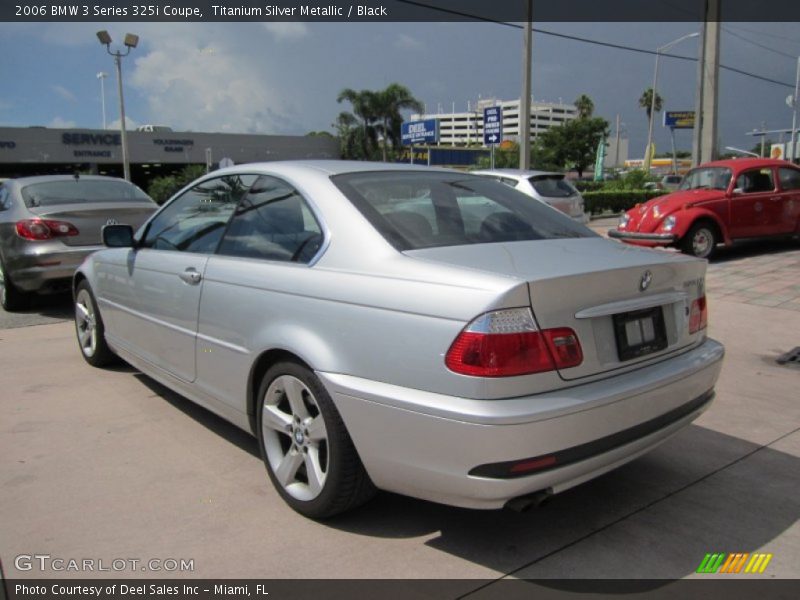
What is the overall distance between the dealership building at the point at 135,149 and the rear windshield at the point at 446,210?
131 ft

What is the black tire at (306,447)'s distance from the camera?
2.69 metres

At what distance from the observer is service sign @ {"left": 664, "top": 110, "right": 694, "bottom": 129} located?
7275cm

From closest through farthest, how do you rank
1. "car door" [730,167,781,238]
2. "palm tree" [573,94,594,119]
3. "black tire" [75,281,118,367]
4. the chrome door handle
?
the chrome door handle, "black tire" [75,281,118,367], "car door" [730,167,781,238], "palm tree" [573,94,594,119]

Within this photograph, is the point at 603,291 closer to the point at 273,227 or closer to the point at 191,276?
the point at 273,227

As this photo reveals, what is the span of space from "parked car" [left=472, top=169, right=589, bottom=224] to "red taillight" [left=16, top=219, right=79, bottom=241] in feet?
24.0

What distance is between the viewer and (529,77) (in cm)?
1658

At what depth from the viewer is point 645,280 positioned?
2717mm

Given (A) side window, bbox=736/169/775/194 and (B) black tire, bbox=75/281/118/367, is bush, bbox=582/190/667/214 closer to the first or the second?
(A) side window, bbox=736/169/775/194

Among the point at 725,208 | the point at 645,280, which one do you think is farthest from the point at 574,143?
the point at 645,280

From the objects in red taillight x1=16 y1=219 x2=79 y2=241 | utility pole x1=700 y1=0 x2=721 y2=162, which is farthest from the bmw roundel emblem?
utility pole x1=700 y1=0 x2=721 y2=162

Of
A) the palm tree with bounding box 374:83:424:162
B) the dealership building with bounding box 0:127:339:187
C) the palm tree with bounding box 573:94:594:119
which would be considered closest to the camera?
the dealership building with bounding box 0:127:339:187

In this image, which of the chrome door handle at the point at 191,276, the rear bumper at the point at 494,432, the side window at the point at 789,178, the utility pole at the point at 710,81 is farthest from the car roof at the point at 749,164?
the chrome door handle at the point at 191,276

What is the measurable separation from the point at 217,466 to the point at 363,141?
44.8 meters

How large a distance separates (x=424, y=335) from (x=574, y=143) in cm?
6614
